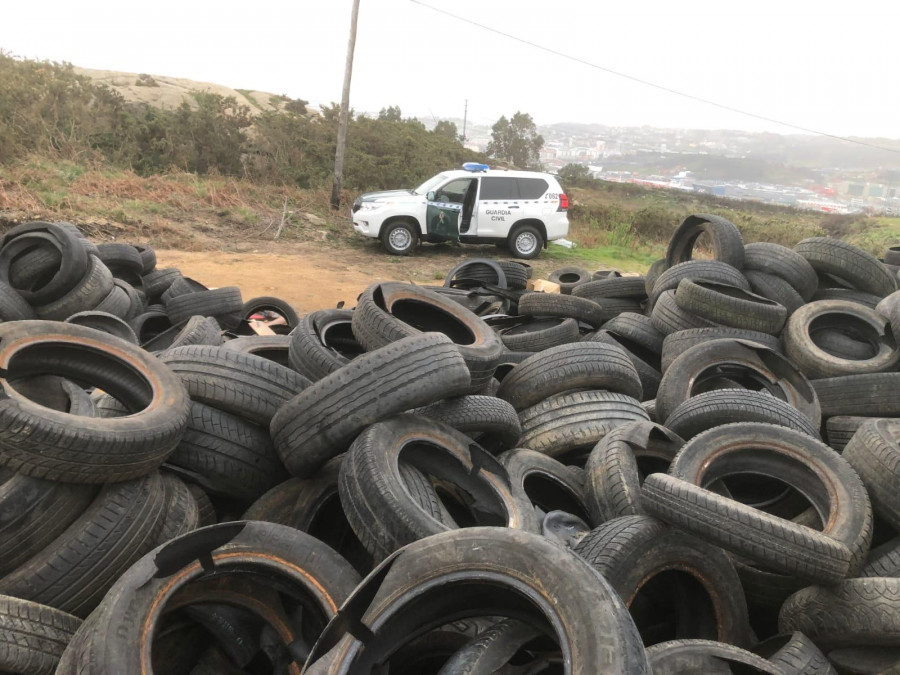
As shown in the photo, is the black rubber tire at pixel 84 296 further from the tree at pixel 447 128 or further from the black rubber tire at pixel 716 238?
the tree at pixel 447 128

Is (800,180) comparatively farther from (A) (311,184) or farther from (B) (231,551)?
(B) (231,551)

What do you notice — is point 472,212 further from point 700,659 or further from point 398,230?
point 700,659

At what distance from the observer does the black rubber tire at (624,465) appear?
3529 millimetres

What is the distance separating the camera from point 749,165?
7731 centimetres

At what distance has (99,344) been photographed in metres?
3.64

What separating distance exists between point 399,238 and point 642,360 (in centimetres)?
976

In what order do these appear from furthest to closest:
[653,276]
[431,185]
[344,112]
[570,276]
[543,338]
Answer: [344,112]
[431,185]
[570,276]
[653,276]
[543,338]

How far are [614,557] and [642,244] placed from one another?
61.3 feet

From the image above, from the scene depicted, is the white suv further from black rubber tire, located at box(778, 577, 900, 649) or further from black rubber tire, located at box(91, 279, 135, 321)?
Result: black rubber tire, located at box(778, 577, 900, 649)

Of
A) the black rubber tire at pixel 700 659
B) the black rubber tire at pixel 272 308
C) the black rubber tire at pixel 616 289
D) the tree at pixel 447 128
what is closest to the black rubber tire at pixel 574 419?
the black rubber tire at pixel 700 659

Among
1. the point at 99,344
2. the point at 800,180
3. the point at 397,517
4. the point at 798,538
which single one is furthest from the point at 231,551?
the point at 800,180

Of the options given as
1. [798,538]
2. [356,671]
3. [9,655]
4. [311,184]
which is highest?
[311,184]

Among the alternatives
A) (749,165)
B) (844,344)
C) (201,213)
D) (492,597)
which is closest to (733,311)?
(844,344)

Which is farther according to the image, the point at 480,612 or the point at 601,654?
the point at 480,612
